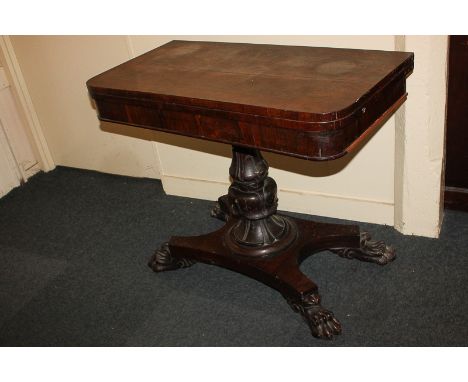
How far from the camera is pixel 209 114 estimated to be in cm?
144

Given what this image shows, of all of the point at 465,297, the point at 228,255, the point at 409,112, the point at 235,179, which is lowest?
the point at 465,297

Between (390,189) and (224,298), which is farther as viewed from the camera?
(390,189)

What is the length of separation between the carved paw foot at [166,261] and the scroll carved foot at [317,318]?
531mm

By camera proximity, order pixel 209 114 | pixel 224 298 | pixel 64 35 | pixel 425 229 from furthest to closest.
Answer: pixel 64 35 < pixel 425 229 < pixel 224 298 < pixel 209 114

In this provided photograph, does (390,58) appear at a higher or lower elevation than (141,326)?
higher

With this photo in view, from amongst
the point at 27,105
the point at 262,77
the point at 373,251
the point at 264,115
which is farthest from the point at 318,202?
the point at 27,105

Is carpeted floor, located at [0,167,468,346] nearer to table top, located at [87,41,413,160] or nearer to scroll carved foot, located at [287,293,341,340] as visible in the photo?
scroll carved foot, located at [287,293,341,340]

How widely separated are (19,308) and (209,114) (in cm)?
113

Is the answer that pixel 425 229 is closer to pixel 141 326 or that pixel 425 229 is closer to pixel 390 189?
pixel 390 189

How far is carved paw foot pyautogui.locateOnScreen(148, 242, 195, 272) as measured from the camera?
6.73ft

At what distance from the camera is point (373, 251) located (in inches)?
76.2

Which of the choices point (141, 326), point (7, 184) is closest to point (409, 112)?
point (141, 326)

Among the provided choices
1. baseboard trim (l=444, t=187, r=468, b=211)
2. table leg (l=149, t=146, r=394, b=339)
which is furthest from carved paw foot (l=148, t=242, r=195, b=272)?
baseboard trim (l=444, t=187, r=468, b=211)

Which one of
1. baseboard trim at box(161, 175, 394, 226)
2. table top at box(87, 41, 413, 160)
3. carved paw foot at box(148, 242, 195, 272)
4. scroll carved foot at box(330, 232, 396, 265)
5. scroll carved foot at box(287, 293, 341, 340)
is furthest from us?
baseboard trim at box(161, 175, 394, 226)
